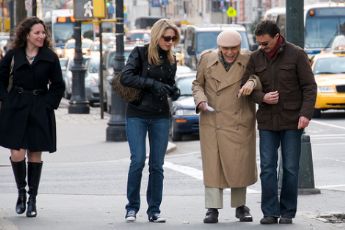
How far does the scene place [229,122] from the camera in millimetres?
10523

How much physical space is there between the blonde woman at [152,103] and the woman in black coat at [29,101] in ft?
2.64

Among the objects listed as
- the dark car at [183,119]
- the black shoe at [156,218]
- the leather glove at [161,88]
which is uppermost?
the leather glove at [161,88]

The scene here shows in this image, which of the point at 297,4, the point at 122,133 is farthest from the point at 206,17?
the point at 297,4

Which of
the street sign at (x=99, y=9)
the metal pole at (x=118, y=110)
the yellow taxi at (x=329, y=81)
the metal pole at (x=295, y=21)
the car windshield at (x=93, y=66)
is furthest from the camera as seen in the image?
the car windshield at (x=93, y=66)

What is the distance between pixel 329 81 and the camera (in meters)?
27.7

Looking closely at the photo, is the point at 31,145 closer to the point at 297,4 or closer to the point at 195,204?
the point at 195,204

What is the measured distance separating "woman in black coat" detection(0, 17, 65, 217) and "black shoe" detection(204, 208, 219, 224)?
1.55 m

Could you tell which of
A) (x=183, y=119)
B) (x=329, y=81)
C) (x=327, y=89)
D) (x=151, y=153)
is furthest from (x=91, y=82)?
(x=151, y=153)

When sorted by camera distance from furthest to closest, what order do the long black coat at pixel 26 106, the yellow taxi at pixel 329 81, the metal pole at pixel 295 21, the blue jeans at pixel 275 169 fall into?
the yellow taxi at pixel 329 81 → the metal pole at pixel 295 21 → the long black coat at pixel 26 106 → the blue jeans at pixel 275 169

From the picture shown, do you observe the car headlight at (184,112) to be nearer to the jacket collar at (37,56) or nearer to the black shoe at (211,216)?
the jacket collar at (37,56)

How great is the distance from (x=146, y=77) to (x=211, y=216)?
134cm

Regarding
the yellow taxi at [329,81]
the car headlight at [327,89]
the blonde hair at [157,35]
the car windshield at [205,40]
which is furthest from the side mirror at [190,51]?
the blonde hair at [157,35]

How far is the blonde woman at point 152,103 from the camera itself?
10.5 meters

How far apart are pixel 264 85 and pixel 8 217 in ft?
8.58
